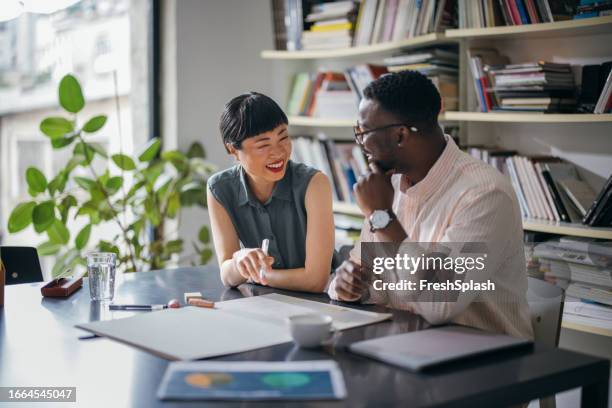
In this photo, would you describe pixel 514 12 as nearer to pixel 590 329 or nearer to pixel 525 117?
pixel 525 117

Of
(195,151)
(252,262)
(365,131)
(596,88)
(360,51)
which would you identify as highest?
(360,51)

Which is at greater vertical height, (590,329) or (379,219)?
(379,219)

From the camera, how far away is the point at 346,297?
190 cm

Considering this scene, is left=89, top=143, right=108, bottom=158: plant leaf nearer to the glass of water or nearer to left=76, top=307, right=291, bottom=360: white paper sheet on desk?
the glass of water

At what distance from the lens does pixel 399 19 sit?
3500 mm

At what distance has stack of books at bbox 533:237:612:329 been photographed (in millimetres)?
2738

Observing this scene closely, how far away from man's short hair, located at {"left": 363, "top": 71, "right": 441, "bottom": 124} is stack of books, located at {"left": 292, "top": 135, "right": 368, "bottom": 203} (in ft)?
5.45

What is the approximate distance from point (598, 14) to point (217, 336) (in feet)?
6.22

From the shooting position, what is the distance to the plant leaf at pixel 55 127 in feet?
11.0

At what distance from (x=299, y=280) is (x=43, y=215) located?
165cm

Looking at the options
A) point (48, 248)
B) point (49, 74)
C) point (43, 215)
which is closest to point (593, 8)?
point (43, 215)

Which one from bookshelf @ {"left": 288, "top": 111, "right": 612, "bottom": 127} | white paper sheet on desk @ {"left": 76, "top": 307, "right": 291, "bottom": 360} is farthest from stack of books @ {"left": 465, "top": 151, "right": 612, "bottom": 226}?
white paper sheet on desk @ {"left": 76, "top": 307, "right": 291, "bottom": 360}

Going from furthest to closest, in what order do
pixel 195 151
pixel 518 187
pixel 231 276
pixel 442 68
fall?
pixel 195 151 → pixel 442 68 → pixel 518 187 → pixel 231 276

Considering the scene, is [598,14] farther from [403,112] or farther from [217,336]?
[217,336]
